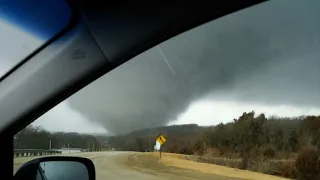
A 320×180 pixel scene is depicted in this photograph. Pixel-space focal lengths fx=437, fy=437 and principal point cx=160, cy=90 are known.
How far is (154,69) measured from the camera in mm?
2645

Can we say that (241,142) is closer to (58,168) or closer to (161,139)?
(161,139)

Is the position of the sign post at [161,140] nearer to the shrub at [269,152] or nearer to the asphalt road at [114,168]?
the asphalt road at [114,168]

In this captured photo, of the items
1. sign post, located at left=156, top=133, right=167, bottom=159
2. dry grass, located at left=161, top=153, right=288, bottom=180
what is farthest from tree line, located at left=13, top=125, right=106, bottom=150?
dry grass, located at left=161, top=153, right=288, bottom=180

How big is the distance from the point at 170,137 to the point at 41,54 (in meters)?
1.05

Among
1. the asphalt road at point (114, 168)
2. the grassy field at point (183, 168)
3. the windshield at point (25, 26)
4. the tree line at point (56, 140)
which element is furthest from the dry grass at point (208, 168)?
the windshield at point (25, 26)

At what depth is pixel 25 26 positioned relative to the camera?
2170 millimetres

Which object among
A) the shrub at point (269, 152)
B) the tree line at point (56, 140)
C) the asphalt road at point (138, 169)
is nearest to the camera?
the tree line at point (56, 140)

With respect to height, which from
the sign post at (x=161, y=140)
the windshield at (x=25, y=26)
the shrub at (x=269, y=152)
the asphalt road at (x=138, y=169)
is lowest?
the asphalt road at (x=138, y=169)

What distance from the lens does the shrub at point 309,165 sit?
2793 millimetres

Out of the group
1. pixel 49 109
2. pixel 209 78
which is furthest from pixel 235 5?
pixel 49 109

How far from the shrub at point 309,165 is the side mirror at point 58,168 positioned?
1405 millimetres

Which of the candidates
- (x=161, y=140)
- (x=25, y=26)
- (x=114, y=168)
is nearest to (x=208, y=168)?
(x=161, y=140)

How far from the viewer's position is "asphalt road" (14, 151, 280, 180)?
2.95 metres

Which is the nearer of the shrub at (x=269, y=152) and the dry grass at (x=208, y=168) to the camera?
the shrub at (x=269, y=152)
